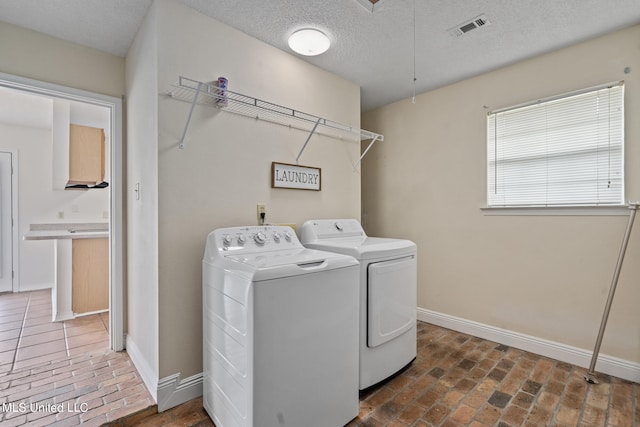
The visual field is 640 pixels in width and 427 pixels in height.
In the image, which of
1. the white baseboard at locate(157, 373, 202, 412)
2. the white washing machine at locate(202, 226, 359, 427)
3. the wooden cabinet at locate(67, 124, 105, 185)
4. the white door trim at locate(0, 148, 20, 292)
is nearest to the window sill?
the white washing machine at locate(202, 226, 359, 427)

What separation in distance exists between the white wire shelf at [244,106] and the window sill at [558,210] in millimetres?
1257

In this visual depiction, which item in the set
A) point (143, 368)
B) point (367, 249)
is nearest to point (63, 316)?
point (143, 368)

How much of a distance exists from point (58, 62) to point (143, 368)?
7.27ft

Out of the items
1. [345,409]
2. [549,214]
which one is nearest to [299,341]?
[345,409]

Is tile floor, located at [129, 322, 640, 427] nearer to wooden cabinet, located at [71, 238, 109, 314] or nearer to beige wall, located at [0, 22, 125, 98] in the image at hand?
wooden cabinet, located at [71, 238, 109, 314]

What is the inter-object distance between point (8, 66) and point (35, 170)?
119 inches

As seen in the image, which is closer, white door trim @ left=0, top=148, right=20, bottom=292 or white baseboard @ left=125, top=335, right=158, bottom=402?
white baseboard @ left=125, top=335, right=158, bottom=402

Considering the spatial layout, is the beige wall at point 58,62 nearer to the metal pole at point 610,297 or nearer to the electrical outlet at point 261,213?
the electrical outlet at point 261,213

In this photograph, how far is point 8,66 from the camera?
1.96 meters

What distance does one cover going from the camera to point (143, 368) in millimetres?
1960

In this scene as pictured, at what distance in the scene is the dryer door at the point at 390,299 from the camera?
6.09ft

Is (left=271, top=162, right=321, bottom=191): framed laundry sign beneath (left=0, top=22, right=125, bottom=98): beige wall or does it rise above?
beneath

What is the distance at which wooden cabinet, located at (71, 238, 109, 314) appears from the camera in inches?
122

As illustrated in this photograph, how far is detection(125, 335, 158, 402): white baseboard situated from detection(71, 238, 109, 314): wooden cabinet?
121 centimetres
